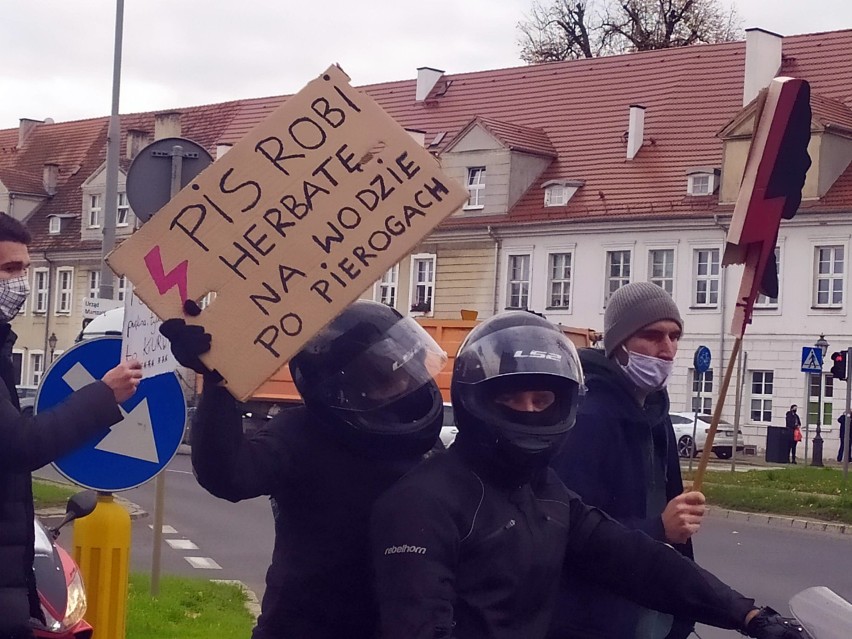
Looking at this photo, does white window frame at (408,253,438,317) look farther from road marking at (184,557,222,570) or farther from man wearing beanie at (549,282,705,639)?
man wearing beanie at (549,282,705,639)

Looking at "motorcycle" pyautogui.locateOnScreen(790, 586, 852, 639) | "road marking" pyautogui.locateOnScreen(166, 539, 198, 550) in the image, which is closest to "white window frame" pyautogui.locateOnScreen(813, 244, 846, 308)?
"road marking" pyautogui.locateOnScreen(166, 539, 198, 550)

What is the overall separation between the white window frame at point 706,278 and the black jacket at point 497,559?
1455 inches

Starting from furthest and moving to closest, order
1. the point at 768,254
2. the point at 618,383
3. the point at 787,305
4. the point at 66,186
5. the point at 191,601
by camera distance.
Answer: the point at 66,186 → the point at 787,305 → the point at 191,601 → the point at 618,383 → the point at 768,254

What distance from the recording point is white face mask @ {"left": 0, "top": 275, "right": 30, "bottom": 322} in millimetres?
4125

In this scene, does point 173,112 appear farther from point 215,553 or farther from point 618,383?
point 618,383

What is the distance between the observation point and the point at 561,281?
4341 centimetres

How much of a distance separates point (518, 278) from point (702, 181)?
20.9ft

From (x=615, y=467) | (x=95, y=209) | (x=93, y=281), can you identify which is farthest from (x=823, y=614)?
(x=95, y=209)

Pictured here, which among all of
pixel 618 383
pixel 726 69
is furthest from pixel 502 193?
pixel 618 383

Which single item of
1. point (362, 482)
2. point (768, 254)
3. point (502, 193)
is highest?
point (502, 193)

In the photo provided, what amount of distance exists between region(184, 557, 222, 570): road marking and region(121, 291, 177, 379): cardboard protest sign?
926 cm

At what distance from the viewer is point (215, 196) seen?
3.51m

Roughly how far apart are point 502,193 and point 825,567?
3019 cm

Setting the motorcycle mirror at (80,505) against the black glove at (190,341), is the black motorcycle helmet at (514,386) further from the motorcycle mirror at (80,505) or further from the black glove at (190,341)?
the motorcycle mirror at (80,505)
